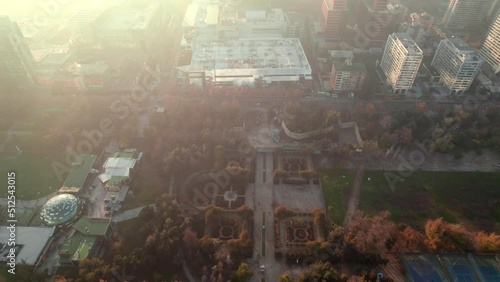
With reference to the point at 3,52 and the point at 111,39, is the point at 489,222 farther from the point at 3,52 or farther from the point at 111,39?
the point at 3,52

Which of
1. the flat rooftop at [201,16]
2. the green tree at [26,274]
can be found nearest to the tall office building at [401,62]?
the flat rooftop at [201,16]

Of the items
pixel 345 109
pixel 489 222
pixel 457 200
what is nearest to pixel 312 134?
pixel 345 109

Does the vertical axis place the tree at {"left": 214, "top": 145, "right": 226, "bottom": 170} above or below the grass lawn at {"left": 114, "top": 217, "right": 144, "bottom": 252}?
above

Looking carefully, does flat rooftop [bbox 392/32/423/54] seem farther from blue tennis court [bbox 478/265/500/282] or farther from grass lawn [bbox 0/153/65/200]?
grass lawn [bbox 0/153/65/200]

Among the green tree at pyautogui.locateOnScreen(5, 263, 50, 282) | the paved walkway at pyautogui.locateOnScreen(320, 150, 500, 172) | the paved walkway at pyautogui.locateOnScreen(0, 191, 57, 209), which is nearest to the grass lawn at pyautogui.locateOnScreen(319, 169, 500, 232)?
the paved walkway at pyautogui.locateOnScreen(320, 150, 500, 172)

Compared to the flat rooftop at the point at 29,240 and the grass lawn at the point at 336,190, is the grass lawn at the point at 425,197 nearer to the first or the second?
the grass lawn at the point at 336,190

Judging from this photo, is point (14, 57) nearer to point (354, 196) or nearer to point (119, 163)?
point (119, 163)
